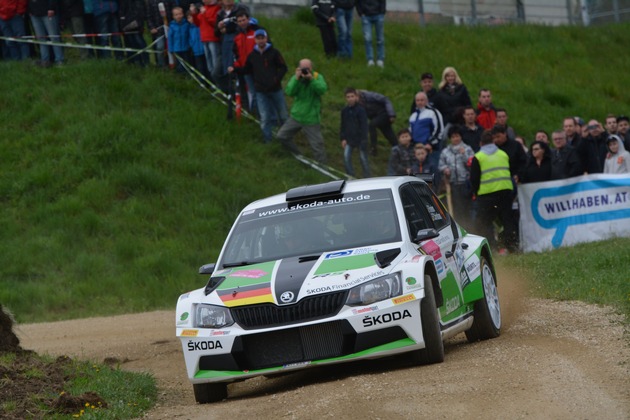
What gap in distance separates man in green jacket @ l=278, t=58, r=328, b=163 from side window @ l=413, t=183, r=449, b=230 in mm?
10106

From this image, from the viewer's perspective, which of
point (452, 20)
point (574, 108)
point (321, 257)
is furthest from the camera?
point (452, 20)

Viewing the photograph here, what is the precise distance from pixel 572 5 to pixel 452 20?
6728 mm

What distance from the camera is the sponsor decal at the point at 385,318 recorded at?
375 inches

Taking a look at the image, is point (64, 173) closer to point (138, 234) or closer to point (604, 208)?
point (138, 234)

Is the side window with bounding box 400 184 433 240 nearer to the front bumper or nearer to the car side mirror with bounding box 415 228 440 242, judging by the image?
the car side mirror with bounding box 415 228 440 242

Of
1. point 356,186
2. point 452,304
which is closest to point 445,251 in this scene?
point 452,304

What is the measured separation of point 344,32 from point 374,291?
19913 millimetres

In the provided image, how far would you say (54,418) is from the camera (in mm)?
8922

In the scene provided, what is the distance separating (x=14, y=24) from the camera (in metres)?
25.6

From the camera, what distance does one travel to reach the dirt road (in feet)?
25.7

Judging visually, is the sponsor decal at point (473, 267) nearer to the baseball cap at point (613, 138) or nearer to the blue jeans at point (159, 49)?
the baseball cap at point (613, 138)

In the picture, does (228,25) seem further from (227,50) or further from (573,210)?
(573,210)

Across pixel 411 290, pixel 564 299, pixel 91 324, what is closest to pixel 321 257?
pixel 411 290

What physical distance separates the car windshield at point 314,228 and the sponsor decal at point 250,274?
1.04 feet
